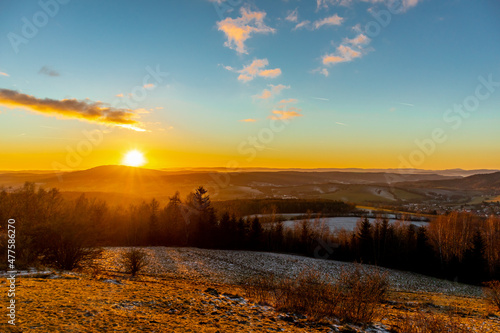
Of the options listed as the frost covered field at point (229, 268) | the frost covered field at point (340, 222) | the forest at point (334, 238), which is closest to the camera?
the frost covered field at point (229, 268)

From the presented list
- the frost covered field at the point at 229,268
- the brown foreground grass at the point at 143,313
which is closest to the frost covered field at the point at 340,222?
the frost covered field at the point at 229,268

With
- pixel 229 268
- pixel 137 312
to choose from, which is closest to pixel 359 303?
pixel 137 312

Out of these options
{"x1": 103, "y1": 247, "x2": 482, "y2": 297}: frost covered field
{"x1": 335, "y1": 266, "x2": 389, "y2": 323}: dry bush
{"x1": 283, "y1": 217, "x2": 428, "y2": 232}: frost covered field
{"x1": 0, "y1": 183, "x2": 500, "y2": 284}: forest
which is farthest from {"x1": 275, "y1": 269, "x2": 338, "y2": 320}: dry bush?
{"x1": 283, "y1": 217, "x2": 428, "y2": 232}: frost covered field

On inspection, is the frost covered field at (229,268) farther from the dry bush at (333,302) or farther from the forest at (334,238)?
the dry bush at (333,302)

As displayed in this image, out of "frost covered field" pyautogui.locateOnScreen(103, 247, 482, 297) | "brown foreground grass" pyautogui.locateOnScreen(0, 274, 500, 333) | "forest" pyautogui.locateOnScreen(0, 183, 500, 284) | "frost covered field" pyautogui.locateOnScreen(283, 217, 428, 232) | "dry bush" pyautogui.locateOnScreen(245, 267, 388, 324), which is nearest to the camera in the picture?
"brown foreground grass" pyautogui.locateOnScreen(0, 274, 500, 333)

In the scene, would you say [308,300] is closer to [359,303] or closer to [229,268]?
[359,303]

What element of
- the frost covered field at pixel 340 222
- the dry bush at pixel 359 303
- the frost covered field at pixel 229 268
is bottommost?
the frost covered field at pixel 340 222

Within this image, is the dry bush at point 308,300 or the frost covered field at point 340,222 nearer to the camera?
the dry bush at point 308,300

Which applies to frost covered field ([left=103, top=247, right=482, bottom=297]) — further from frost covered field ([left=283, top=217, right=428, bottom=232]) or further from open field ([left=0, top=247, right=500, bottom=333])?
frost covered field ([left=283, top=217, right=428, bottom=232])

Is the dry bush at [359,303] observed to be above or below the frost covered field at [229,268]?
above

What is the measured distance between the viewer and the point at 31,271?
16328 mm

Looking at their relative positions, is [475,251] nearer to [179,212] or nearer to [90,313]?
[179,212]

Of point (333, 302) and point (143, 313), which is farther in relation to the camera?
point (333, 302)

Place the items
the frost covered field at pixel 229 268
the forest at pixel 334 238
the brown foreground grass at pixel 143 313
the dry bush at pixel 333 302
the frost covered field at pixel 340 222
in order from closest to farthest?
the brown foreground grass at pixel 143 313
the dry bush at pixel 333 302
the frost covered field at pixel 229 268
the forest at pixel 334 238
the frost covered field at pixel 340 222
